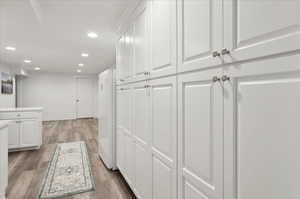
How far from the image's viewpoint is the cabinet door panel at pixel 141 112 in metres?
1.67

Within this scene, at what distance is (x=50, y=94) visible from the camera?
8320 mm

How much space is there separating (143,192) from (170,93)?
3.70 feet

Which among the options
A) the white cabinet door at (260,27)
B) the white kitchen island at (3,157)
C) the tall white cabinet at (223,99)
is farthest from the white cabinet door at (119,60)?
the white cabinet door at (260,27)

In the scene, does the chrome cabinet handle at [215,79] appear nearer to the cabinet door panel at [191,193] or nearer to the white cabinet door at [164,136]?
the white cabinet door at [164,136]

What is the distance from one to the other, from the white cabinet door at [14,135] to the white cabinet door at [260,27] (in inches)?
183

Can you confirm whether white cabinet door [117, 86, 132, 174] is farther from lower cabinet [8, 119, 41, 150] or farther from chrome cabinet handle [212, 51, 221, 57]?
lower cabinet [8, 119, 41, 150]

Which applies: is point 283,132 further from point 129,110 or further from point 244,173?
point 129,110

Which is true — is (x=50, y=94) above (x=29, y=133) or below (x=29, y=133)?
above

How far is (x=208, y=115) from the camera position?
0.91 meters

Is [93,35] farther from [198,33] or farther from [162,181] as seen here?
[162,181]

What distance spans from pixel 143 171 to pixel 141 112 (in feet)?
2.01

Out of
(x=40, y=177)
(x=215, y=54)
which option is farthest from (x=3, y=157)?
(x=215, y=54)

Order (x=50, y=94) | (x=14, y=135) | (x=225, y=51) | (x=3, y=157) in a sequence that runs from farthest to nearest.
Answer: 1. (x=50, y=94)
2. (x=14, y=135)
3. (x=3, y=157)
4. (x=225, y=51)

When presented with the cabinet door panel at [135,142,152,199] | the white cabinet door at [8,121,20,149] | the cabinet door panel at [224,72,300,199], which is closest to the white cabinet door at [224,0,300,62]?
the cabinet door panel at [224,72,300,199]
